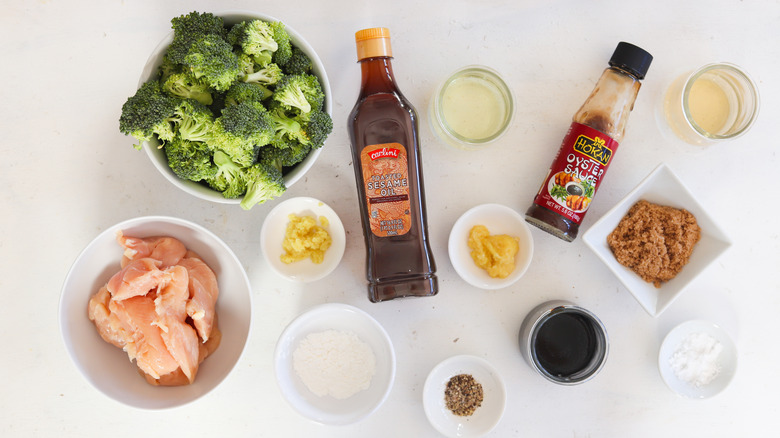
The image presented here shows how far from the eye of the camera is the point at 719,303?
1636 mm

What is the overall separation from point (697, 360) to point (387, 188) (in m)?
1.13

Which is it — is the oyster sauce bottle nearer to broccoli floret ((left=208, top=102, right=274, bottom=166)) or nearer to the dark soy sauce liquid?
the dark soy sauce liquid


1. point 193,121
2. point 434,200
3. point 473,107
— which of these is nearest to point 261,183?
point 193,121

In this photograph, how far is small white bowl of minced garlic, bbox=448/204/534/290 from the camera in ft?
4.91

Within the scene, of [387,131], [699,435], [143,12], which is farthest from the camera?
[699,435]

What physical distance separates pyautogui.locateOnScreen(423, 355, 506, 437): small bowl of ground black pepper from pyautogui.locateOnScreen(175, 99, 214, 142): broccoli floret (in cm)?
93

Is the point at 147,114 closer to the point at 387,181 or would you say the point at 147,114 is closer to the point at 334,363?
the point at 387,181

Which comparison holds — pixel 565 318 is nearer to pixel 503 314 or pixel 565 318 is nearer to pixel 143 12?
pixel 503 314

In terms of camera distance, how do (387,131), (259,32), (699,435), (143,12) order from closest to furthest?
(259,32)
(387,131)
(143,12)
(699,435)

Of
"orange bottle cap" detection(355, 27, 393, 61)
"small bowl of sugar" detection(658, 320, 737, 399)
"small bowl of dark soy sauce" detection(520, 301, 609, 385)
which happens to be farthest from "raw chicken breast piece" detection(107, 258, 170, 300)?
"small bowl of sugar" detection(658, 320, 737, 399)

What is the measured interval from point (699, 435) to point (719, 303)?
0.44 m

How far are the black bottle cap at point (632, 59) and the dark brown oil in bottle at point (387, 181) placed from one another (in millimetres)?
607

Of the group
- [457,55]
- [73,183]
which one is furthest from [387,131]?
[73,183]

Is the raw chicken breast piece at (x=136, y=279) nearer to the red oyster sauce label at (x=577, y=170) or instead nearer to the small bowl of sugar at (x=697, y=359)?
the red oyster sauce label at (x=577, y=170)
